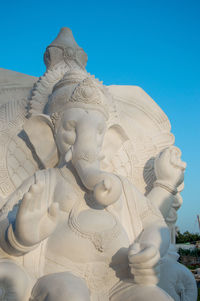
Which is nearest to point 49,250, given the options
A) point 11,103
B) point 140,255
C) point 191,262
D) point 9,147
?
point 140,255

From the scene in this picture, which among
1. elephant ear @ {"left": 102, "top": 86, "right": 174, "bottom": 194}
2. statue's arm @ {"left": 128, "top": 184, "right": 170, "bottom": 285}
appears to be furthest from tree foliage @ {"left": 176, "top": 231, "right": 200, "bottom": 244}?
statue's arm @ {"left": 128, "top": 184, "right": 170, "bottom": 285}

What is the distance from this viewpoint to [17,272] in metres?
1.75

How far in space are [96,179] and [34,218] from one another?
0.54 m

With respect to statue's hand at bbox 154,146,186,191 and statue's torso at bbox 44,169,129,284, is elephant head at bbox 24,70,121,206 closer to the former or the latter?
statue's torso at bbox 44,169,129,284

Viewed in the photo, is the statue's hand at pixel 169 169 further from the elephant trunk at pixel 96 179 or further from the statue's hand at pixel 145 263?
the statue's hand at pixel 145 263

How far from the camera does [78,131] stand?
90.6 inches

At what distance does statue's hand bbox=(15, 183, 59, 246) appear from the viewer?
160cm

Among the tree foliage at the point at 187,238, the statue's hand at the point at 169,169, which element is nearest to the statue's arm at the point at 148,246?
the statue's hand at the point at 169,169

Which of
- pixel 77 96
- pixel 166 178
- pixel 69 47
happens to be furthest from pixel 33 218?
pixel 69 47

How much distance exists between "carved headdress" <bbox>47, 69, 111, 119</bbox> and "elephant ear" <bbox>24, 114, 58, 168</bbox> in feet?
0.41

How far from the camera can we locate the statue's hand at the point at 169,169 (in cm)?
277

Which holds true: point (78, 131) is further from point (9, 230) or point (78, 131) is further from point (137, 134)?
point (137, 134)

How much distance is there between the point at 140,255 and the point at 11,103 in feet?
6.72

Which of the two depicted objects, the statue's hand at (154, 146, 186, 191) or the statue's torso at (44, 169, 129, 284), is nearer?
the statue's torso at (44, 169, 129, 284)
